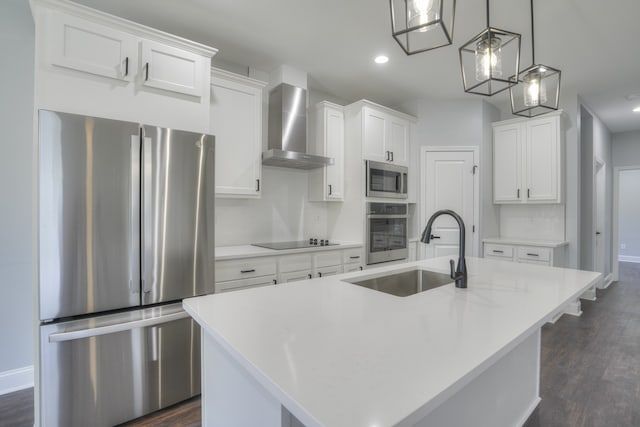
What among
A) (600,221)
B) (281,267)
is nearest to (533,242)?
(600,221)

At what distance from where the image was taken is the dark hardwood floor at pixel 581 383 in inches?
75.7

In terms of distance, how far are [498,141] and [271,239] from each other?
10.9 ft

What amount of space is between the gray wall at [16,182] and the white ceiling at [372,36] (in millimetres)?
613

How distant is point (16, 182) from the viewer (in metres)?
2.27

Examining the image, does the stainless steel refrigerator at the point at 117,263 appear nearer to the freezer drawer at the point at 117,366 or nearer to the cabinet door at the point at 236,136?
the freezer drawer at the point at 117,366

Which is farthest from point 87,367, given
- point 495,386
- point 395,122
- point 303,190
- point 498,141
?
point 498,141

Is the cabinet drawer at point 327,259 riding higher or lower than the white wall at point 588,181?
lower

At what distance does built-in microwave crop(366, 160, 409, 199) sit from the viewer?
3570 mm

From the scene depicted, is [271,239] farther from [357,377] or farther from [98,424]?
[357,377]

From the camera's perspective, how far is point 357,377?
2.32 ft

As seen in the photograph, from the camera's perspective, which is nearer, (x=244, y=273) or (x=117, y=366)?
(x=117, y=366)

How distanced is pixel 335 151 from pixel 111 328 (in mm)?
2646

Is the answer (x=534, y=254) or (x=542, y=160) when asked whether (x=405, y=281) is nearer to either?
(x=534, y=254)

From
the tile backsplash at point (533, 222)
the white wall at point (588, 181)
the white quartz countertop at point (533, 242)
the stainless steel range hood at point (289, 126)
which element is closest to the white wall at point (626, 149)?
the white wall at point (588, 181)
